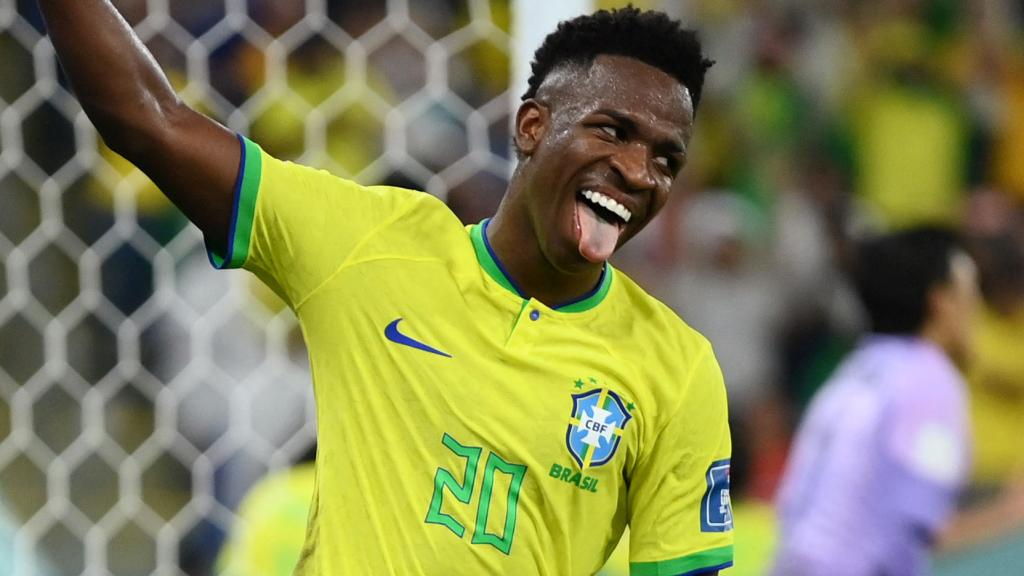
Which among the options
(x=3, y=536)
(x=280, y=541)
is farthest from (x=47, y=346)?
(x=280, y=541)

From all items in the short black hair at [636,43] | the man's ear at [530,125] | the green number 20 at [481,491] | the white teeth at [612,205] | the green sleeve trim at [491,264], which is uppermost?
the short black hair at [636,43]

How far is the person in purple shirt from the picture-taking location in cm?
331

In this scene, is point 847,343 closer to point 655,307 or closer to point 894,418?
point 894,418

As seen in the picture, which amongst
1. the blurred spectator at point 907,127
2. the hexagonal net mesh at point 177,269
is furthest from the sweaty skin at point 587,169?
the blurred spectator at point 907,127

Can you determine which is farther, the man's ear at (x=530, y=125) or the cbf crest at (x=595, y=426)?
the man's ear at (x=530, y=125)

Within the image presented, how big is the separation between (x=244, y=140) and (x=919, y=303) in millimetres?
2138

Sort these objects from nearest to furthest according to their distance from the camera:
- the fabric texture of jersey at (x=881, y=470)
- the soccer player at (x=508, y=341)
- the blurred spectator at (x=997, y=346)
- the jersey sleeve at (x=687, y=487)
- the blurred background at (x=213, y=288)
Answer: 1. the soccer player at (x=508, y=341)
2. the jersey sleeve at (x=687, y=487)
3. the fabric texture of jersey at (x=881, y=470)
4. the blurred background at (x=213, y=288)
5. the blurred spectator at (x=997, y=346)

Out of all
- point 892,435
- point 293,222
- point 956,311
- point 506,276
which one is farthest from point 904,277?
point 293,222

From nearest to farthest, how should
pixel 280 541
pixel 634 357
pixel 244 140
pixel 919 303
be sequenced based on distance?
pixel 244 140 < pixel 634 357 < pixel 280 541 < pixel 919 303

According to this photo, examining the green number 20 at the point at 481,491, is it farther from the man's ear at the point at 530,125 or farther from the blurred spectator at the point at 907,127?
the blurred spectator at the point at 907,127

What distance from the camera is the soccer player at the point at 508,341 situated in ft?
5.85

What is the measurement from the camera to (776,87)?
3873mm

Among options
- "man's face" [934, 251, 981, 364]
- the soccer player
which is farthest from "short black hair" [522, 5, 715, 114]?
"man's face" [934, 251, 981, 364]

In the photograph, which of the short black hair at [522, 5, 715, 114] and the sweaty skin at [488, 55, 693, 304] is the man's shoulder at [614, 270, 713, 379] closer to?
the sweaty skin at [488, 55, 693, 304]
